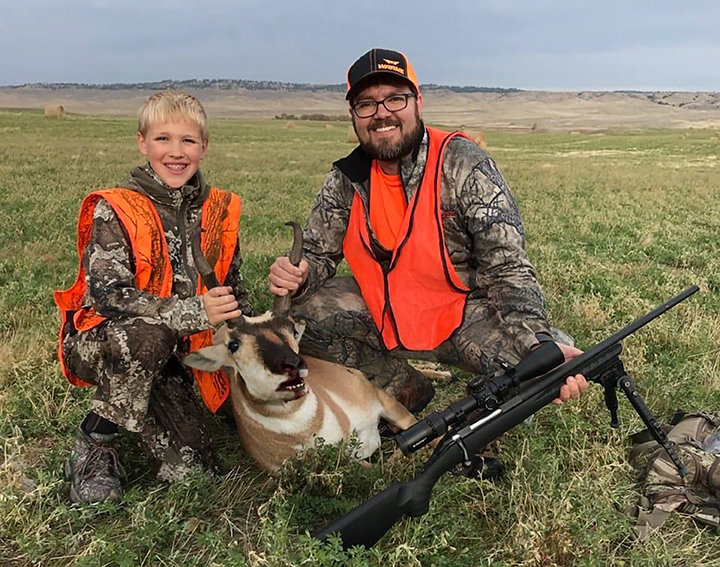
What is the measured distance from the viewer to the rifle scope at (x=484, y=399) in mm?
3117

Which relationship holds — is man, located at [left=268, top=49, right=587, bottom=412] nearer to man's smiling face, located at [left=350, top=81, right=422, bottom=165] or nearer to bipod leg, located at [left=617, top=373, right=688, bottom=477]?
man's smiling face, located at [left=350, top=81, right=422, bottom=165]

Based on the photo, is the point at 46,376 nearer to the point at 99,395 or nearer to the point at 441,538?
the point at 99,395

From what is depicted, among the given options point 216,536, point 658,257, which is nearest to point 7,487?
point 216,536

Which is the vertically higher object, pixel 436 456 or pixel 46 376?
pixel 436 456

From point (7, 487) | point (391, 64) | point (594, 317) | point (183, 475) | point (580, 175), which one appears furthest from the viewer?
point (580, 175)

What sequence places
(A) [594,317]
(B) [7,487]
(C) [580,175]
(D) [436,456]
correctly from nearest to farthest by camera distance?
(D) [436,456], (B) [7,487], (A) [594,317], (C) [580,175]

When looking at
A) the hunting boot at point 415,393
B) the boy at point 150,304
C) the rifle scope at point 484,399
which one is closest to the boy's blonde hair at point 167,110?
the boy at point 150,304

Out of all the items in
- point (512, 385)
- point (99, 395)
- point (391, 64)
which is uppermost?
point (391, 64)

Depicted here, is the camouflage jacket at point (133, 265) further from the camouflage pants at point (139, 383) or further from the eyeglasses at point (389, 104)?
the eyeglasses at point (389, 104)

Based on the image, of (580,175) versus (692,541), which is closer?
(692,541)

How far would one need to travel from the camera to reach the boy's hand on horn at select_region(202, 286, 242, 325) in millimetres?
3607

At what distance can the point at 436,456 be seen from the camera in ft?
10.2

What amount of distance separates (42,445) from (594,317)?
16.8 feet

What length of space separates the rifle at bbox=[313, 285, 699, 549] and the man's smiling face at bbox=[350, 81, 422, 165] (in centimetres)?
187
